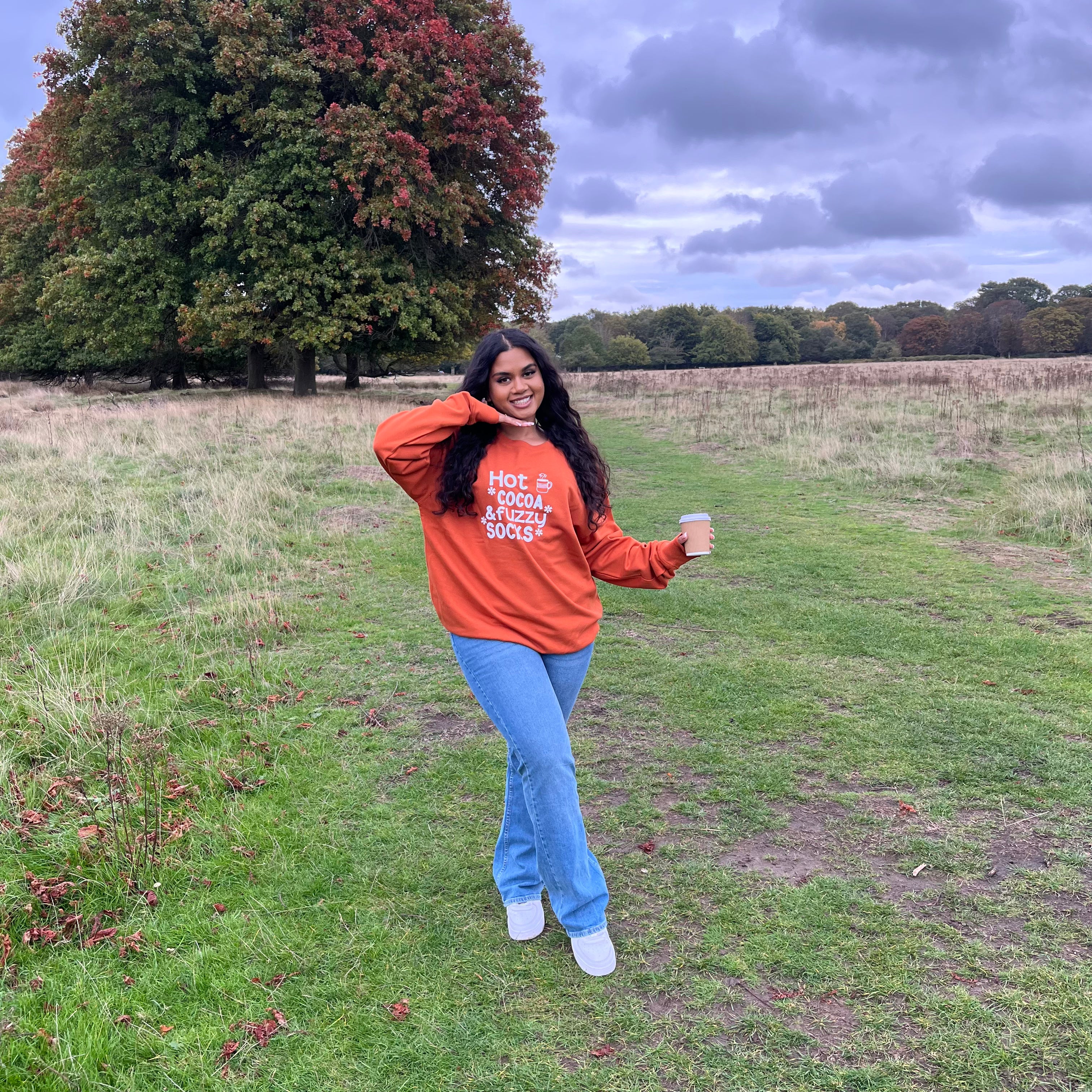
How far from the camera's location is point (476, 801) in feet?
12.6

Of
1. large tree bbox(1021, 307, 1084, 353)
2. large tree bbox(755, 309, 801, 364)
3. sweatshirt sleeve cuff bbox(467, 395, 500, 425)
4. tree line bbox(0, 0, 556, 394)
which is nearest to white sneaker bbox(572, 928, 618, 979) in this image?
sweatshirt sleeve cuff bbox(467, 395, 500, 425)

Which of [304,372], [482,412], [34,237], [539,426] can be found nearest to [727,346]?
[304,372]

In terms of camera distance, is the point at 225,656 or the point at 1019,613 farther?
the point at 1019,613

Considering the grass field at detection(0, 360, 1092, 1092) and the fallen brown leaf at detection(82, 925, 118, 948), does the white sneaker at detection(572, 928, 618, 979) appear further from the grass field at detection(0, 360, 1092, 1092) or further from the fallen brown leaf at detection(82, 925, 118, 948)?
the fallen brown leaf at detection(82, 925, 118, 948)

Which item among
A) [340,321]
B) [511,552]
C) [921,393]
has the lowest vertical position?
[511,552]

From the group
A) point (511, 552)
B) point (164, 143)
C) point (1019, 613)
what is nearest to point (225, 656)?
point (511, 552)

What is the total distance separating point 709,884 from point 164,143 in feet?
75.6

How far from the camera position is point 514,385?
2.79m

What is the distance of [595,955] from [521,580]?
4.23ft

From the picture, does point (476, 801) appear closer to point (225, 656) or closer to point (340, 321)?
point (225, 656)

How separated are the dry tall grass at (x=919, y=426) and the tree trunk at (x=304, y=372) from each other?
9663 millimetres

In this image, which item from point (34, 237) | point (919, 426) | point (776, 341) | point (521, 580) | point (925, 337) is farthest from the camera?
point (776, 341)

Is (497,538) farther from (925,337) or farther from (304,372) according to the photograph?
(925,337)

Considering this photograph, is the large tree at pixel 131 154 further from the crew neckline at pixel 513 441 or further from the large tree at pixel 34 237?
the crew neckline at pixel 513 441
